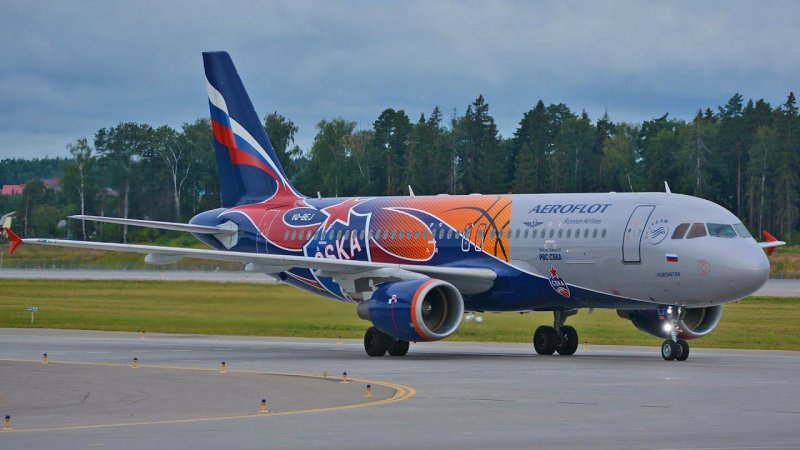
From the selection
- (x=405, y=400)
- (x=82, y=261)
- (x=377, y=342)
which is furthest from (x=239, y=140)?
(x=82, y=261)

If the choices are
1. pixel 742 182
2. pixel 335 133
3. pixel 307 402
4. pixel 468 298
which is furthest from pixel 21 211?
pixel 307 402

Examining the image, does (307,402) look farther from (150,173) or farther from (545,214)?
(150,173)

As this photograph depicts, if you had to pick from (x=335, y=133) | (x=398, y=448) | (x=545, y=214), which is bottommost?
(x=398, y=448)

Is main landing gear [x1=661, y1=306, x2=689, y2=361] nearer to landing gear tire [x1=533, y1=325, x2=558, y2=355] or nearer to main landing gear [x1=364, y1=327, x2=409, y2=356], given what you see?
landing gear tire [x1=533, y1=325, x2=558, y2=355]

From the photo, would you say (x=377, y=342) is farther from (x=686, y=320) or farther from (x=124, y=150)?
(x=124, y=150)

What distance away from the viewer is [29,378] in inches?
1147

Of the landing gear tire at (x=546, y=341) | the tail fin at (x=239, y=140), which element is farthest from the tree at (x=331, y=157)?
the landing gear tire at (x=546, y=341)

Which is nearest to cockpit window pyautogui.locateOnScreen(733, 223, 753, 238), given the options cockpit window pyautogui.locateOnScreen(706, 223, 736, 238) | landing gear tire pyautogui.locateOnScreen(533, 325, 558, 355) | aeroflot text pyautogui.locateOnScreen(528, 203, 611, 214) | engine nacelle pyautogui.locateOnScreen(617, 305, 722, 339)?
cockpit window pyautogui.locateOnScreen(706, 223, 736, 238)

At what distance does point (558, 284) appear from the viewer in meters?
36.5

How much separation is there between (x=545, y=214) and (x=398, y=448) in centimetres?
1995

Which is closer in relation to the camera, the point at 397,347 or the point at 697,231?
the point at 697,231

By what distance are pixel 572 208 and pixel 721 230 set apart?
14.2ft

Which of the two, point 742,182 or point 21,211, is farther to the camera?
point 21,211

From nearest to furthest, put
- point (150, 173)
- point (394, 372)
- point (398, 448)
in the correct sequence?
point (398, 448)
point (394, 372)
point (150, 173)
